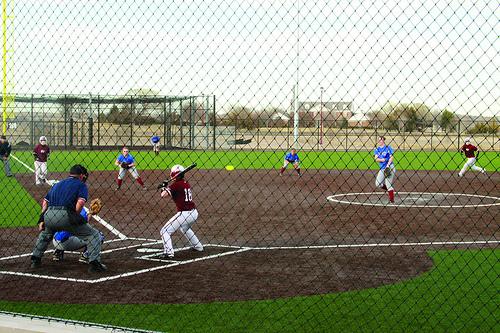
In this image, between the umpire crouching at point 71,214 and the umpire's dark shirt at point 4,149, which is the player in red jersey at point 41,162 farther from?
the umpire crouching at point 71,214

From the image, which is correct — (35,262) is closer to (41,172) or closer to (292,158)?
Answer: (41,172)

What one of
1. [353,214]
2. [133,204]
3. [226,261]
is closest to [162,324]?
[226,261]

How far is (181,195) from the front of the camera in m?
12.3

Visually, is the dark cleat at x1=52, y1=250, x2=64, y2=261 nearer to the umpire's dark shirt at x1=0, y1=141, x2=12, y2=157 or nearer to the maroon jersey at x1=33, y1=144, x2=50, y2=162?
the maroon jersey at x1=33, y1=144, x2=50, y2=162

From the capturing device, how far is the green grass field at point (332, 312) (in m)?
7.61

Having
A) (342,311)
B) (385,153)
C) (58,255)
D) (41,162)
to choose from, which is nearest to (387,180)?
(385,153)

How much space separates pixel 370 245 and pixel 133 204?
30.1 ft

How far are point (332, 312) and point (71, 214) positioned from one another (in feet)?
13.9

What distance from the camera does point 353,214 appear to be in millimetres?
17484

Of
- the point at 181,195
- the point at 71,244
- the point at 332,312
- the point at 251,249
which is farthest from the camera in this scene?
the point at 251,249

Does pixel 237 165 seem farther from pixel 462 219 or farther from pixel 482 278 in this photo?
pixel 482 278

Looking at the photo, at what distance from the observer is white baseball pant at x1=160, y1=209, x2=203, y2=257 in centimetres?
1172

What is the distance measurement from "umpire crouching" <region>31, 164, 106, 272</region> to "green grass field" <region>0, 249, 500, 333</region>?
70.9 inches

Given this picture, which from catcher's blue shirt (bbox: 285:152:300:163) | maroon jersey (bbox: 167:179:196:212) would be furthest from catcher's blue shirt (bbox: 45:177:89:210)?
catcher's blue shirt (bbox: 285:152:300:163)
